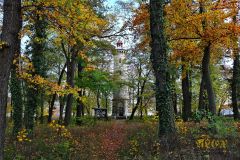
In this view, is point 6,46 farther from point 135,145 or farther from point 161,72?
point 135,145

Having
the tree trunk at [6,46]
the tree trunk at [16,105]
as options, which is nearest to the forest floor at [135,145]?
the tree trunk at [16,105]

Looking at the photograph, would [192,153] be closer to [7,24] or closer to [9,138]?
[7,24]

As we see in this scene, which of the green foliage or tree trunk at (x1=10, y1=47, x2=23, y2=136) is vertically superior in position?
tree trunk at (x1=10, y1=47, x2=23, y2=136)

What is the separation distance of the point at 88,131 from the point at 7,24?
33.6 feet

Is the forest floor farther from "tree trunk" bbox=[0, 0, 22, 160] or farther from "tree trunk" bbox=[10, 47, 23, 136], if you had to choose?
"tree trunk" bbox=[0, 0, 22, 160]

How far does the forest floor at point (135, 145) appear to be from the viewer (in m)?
9.37

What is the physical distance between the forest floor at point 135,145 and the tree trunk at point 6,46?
1.06 meters

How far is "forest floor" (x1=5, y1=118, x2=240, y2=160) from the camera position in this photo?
369 inches

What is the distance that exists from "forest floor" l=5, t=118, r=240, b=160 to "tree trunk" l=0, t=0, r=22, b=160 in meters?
1.06

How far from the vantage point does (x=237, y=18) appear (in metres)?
20.4

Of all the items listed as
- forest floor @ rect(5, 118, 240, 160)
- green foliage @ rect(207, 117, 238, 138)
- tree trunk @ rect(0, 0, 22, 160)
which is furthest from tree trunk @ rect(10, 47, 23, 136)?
green foliage @ rect(207, 117, 238, 138)

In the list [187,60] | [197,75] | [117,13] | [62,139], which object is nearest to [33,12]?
[62,139]

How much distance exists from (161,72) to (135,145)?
9.67 feet

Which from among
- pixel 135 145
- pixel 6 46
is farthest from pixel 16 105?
pixel 6 46
